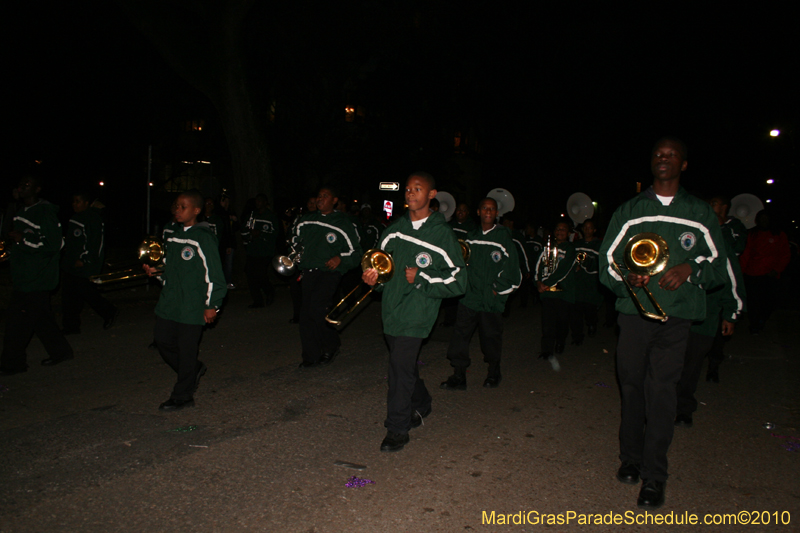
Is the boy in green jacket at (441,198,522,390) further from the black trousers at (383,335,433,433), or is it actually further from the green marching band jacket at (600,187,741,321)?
the green marching band jacket at (600,187,741,321)

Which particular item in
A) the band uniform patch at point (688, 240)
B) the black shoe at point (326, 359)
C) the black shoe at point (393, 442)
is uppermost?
the band uniform patch at point (688, 240)

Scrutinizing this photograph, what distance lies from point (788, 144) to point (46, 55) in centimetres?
3378

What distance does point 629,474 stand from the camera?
4.12 m

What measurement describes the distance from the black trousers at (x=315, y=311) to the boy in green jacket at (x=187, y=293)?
1750mm

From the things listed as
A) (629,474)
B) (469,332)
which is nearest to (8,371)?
(469,332)

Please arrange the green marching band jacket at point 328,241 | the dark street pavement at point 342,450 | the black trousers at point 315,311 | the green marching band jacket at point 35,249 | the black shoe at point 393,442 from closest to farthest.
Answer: the dark street pavement at point 342,450 < the black shoe at point 393,442 < the green marching band jacket at point 35,249 < the black trousers at point 315,311 < the green marching band jacket at point 328,241

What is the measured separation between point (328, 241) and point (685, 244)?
428 centimetres

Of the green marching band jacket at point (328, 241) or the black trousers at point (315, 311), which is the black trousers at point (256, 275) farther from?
the black trousers at point (315, 311)

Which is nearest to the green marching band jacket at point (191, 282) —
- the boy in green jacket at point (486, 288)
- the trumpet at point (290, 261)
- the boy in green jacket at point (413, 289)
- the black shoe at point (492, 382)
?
the boy in green jacket at point (413, 289)

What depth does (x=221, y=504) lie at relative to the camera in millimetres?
3664

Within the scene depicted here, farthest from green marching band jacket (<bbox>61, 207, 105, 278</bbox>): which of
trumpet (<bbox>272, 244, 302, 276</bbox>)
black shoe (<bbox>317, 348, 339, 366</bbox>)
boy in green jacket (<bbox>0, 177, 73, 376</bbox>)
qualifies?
black shoe (<bbox>317, 348, 339, 366</bbox>)

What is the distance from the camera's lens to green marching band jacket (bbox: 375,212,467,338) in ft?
15.0

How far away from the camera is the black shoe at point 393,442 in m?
4.57

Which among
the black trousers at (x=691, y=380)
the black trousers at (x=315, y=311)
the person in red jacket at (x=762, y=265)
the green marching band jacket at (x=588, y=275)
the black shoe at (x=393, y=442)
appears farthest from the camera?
the person in red jacket at (x=762, y=265)
